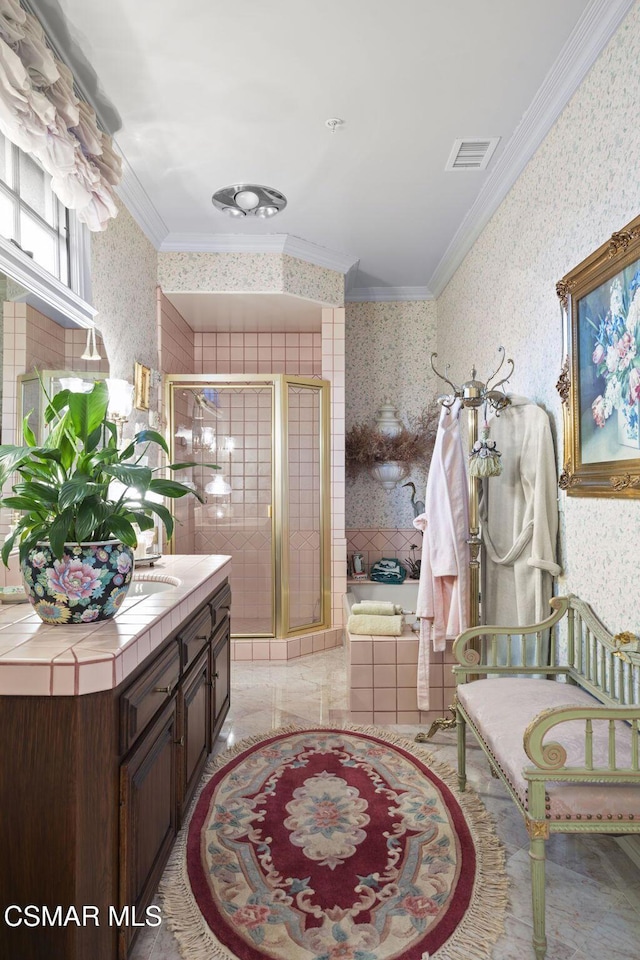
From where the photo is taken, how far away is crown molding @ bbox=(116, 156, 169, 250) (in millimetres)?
3031

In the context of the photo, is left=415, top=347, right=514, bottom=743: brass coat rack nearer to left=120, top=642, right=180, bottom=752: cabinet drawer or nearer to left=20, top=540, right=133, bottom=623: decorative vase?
left=120, top=642, right=180, bottom=752: cabinet drawer

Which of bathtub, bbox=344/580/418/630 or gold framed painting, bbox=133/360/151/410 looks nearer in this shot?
gold framed painting, bbox=133/360/151/410

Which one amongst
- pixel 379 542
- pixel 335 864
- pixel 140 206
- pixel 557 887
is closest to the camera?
pixel 557 887

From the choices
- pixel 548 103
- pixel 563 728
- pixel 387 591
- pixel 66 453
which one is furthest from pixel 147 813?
pixel 387 591

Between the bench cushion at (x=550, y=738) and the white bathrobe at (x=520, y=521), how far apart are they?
17.6 inches

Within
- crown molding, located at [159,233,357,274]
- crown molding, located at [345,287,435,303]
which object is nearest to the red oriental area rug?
crown molding, located at [159,233,357,274]

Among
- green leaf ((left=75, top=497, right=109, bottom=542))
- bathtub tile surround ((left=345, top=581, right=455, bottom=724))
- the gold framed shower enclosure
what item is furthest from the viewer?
the gold framed shower enclosure

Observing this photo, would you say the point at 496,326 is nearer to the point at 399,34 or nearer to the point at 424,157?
the point at 424,157

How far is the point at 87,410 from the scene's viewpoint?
58.9 inches

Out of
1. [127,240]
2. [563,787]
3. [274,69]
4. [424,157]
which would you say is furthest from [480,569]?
[127,240]

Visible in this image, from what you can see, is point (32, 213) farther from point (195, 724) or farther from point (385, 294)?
point (385, 294)

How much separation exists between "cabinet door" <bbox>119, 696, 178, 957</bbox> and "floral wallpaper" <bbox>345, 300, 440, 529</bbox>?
130 inches

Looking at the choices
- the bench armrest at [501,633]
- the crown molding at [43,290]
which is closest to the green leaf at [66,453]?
the crown molding at [43,290]

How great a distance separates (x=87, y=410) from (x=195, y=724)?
124 centimetres
